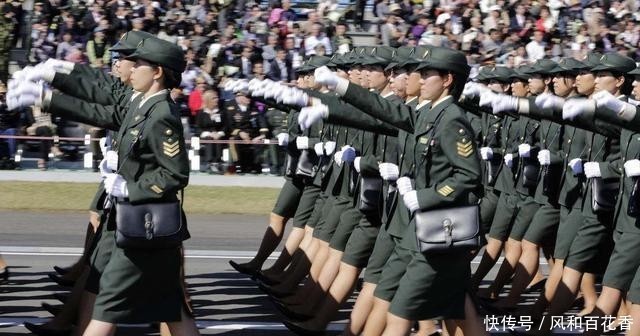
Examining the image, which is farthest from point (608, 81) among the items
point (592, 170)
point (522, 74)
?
point (522, 74)

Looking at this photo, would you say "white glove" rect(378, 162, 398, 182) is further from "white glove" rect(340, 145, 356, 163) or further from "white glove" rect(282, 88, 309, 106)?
"white glove" rect(340, 145, 356, 163)

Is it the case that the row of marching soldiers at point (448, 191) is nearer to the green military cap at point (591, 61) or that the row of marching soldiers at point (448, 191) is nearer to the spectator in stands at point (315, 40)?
the green military cap at point (591, 61)

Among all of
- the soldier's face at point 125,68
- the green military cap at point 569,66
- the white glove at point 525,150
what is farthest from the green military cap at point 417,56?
the white glove at point 525,150

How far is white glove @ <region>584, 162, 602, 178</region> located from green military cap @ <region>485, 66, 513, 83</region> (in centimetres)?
251

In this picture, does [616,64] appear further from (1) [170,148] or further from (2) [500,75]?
(1) [170,148]

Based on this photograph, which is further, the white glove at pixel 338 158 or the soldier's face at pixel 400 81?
the white glove at pixel 338 158

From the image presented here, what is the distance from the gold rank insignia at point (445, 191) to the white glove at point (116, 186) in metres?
1.59

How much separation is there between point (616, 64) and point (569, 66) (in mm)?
830

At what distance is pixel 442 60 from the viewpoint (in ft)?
22.9

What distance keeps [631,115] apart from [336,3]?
15133mm

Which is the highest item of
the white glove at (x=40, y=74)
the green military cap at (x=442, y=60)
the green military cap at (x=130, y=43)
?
the green military cap at (x=130, y=43)

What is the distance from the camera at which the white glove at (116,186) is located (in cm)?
655

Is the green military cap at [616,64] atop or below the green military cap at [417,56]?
below

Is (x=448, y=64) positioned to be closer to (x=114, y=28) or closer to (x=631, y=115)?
(x=631, y=115)
